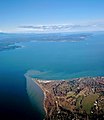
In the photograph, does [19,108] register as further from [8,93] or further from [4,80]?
[4,80]

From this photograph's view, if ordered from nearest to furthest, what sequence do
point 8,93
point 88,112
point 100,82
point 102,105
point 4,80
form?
1. point 88,112
2. point 102,105
3. point 8,93
4. point 100,82
5. point 4,80

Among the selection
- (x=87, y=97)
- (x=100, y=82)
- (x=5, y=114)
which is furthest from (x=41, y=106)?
(x=100, y=82)

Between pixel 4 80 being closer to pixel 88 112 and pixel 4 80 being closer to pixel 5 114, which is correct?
pixel 5 114

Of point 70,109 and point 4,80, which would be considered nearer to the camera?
point 70,109

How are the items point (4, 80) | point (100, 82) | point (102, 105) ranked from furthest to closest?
point (4, 80) < point (100, 82) < point (102, 105)

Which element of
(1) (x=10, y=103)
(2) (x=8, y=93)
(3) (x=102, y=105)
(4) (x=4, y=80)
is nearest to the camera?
(3) (x=102, y=105)

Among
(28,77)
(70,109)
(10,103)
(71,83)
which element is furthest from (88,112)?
(28,77)
